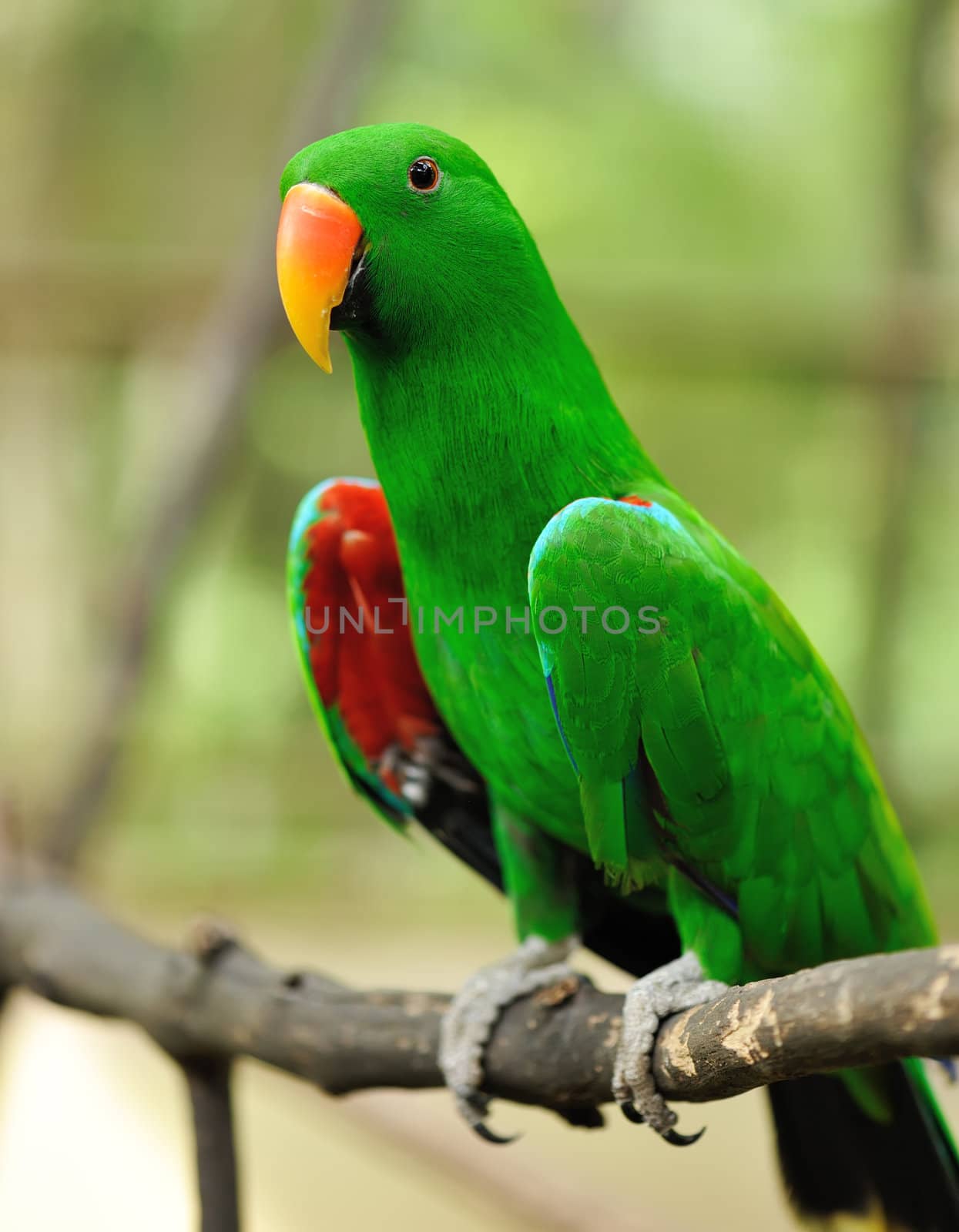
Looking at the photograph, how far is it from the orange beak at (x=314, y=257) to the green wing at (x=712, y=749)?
0.23 meters

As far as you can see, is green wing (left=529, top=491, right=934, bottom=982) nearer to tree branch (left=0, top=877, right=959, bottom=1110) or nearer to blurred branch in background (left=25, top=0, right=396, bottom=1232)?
tree branch (left=0, top=877, right=959, bottom=1110)

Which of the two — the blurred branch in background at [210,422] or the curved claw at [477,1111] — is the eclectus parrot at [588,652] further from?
the blurred branch in background at [210,422]

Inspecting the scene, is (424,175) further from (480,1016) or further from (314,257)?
(480,1016)

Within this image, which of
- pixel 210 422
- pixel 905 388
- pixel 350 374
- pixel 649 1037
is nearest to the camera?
pixel 649 1037

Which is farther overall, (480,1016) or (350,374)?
(350,374)

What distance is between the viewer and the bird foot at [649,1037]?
3.10ft

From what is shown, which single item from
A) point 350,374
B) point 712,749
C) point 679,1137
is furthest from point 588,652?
point 350,374

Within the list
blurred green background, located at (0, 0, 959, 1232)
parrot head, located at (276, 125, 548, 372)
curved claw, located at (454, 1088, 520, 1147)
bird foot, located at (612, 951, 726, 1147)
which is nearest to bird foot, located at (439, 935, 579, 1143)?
curved claw, located at (454, 1088, 520, 1147)

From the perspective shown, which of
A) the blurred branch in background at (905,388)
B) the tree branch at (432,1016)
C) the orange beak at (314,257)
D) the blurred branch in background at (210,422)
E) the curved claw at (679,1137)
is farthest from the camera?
the blurred branch in background at (905,388)

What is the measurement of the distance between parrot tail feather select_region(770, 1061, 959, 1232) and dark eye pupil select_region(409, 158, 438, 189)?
35.8 inches

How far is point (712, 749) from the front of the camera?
0.94 metres

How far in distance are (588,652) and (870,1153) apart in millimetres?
682

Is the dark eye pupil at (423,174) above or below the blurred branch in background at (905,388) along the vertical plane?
below

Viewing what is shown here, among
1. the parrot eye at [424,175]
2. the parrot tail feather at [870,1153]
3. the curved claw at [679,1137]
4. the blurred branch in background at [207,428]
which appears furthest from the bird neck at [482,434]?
the blurred branch in background at [207,428]
